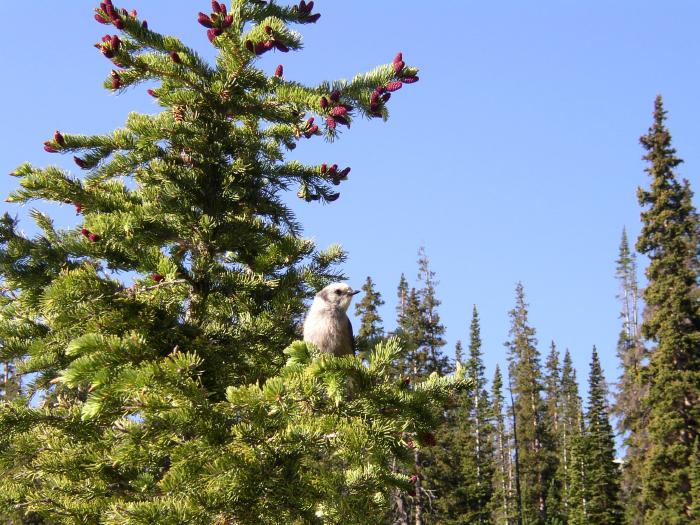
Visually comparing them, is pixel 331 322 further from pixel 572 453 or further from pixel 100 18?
pixel 572 453

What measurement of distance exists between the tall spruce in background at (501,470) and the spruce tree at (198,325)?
51284mm

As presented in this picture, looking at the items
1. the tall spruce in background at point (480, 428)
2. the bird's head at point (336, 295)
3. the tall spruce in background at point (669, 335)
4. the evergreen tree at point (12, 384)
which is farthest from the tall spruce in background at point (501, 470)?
the bird's head at point (336, 295)

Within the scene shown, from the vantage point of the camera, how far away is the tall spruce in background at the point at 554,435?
206ft

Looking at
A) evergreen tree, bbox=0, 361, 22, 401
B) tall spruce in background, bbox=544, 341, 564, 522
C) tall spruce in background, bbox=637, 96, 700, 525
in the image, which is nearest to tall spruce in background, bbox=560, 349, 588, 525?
tall spruce in background, bbox=544, 341, 564, 522

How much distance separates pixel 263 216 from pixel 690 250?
34215 millimetres

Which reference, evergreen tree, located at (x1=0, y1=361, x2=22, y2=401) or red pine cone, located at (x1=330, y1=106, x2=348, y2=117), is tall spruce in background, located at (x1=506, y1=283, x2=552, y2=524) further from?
red pine cone, located at (x1=330, y1=106, x2=348, y2=117)

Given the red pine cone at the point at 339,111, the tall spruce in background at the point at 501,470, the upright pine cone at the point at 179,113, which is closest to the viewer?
the red pine cone at the point at 339,111

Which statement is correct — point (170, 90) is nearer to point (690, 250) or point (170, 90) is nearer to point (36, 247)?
point (36, 247)

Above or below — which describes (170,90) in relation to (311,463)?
above

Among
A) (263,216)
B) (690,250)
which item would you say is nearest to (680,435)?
(690,250)

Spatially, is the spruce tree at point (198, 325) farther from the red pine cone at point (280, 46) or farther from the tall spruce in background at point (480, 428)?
the tall spruce in background at point (480, 428)

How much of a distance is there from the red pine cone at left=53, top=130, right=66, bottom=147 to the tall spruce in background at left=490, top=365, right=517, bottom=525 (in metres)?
52.0

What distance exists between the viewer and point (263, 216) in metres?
8.05

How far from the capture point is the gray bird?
24.0 feet
